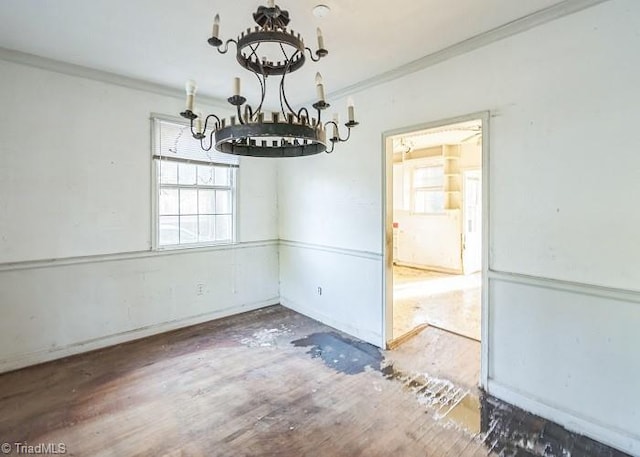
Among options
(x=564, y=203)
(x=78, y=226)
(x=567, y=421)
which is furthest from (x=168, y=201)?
(x=567, y=421)

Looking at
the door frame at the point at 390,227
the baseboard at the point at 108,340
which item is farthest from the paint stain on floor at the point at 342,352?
the baseboard at the point at 108,340

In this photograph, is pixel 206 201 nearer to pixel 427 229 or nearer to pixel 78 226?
pixel 78 226

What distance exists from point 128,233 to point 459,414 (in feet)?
11.4

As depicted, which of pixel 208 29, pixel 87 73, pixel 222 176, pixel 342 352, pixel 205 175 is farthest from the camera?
pixel 222 176

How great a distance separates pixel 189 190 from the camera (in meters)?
3.96

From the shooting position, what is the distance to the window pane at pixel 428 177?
714 centimetres

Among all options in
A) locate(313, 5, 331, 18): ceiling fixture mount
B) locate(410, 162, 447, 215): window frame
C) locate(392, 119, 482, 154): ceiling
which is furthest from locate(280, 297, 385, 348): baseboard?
locate(410, 162, 447, 215): window frame

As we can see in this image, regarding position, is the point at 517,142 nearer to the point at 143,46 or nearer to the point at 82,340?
the point at 143,46

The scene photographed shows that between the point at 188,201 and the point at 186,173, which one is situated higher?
the point at 186,173

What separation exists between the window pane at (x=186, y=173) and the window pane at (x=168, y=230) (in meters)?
0.45

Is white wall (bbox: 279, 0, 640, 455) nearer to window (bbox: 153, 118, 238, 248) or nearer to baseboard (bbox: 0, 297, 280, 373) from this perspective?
window (bbox: 153, 118, 238, 248)

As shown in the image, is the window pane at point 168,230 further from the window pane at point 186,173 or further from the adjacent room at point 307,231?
the window pane at point 186,173

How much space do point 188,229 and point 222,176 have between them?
809mm

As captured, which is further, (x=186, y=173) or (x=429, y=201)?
(x=429, y=201)
